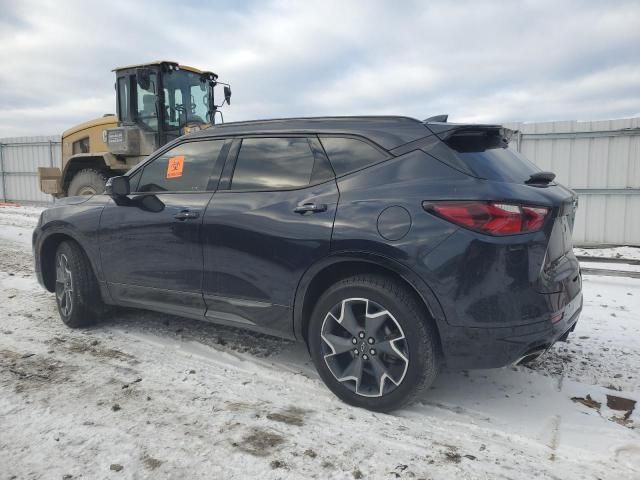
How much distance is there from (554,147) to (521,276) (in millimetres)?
10457

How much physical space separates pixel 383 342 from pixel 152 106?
7.59 meters

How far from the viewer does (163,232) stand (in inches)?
143

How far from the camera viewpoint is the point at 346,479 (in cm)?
220

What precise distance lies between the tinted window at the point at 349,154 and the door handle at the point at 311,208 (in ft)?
0.79

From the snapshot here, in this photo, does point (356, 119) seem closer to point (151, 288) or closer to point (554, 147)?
point (151, 288)

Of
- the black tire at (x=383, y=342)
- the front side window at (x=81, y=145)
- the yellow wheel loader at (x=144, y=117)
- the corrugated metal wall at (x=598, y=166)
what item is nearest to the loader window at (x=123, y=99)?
the yellow wheel loader at (x=144, y=117)

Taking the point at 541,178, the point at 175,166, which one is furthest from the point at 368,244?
the point at 175,166

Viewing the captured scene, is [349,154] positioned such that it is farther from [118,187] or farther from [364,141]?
[118,187]

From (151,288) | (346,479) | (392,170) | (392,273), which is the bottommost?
(346,479)

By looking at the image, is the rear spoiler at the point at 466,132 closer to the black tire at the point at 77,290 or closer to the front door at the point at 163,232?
the front door at the point at 163,232

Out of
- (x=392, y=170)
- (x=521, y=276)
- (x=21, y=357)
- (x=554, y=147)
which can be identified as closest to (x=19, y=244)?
(x=21, y=357)

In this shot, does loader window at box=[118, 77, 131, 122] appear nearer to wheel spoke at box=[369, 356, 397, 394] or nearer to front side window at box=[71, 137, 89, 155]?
front side window at box=[71, 137, 89, 155]

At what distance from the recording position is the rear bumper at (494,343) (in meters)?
2.50

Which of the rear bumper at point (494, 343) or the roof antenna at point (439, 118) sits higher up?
the roof antenna at point (439, 118)
